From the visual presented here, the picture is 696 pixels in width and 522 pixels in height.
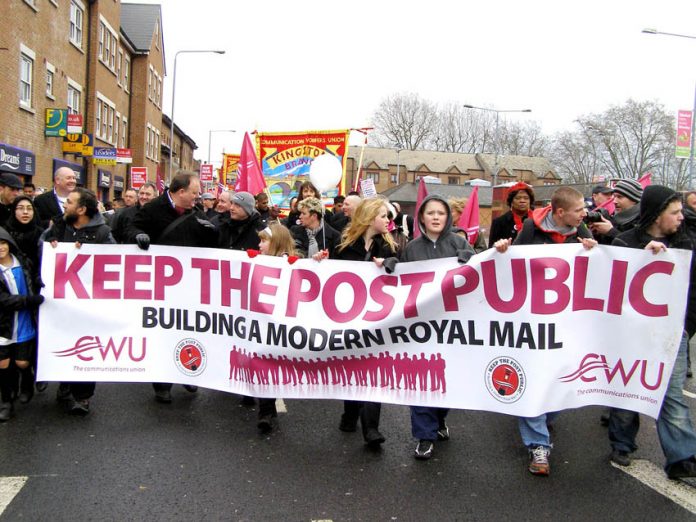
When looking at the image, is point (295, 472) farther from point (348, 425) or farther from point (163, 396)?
point (163, 396)

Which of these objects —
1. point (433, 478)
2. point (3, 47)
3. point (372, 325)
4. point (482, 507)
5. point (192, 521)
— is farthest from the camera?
point (3, 47)

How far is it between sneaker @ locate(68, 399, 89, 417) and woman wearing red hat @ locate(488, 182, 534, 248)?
424 cm

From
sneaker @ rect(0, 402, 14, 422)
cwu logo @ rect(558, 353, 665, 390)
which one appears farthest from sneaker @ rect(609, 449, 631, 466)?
sneaker @ rect(0, 402, 14, 422)

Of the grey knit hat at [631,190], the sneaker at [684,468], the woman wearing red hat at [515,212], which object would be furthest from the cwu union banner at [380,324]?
the woman wearing red hat at [515,212]


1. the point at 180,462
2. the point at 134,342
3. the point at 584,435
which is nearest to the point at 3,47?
the point at 134,342

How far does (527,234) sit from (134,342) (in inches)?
123

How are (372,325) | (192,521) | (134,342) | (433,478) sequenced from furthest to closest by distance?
(134,342)
(372,325)
(433,478)
(192,521)

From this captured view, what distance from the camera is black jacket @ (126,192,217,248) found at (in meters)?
5.66

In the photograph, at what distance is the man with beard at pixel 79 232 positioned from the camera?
5250 millimetres

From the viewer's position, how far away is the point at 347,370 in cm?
466

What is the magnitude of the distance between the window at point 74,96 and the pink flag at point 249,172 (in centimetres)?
1721

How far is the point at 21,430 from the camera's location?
482 cm

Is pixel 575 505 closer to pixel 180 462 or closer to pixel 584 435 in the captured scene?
pixel 584 435

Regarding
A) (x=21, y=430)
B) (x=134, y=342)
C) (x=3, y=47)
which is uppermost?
(x=3, y=47)
